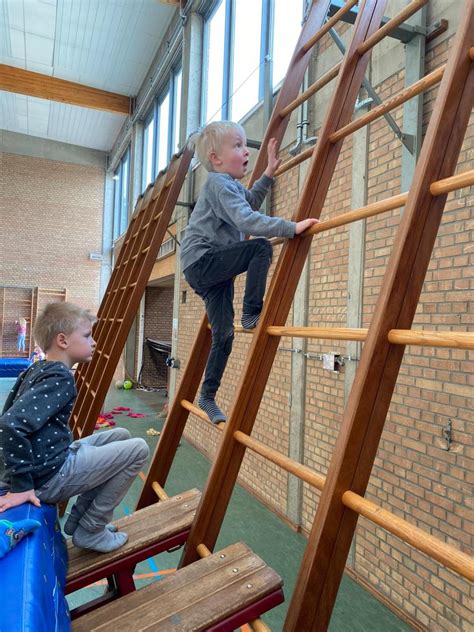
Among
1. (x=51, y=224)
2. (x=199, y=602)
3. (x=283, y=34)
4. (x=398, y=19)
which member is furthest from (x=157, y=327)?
(x=199, y=602)

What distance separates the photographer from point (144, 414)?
7.55 m

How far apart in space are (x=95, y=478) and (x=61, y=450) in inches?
6.4

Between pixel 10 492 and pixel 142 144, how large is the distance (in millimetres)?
10260

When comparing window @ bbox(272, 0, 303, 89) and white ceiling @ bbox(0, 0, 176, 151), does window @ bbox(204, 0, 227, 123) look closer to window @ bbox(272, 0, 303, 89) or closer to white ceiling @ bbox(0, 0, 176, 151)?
window @ bbox(272, 0, 303, 89)

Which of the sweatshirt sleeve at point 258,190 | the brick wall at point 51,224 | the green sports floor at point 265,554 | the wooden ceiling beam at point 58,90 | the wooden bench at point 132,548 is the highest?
the wooden ceiling beam at point 58,90

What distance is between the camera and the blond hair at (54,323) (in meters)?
1.58

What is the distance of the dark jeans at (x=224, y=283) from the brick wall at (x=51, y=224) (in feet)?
40.7

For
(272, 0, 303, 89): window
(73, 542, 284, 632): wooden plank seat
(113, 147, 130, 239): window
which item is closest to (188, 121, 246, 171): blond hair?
(73, 542, 284, 632): wooden plank seat

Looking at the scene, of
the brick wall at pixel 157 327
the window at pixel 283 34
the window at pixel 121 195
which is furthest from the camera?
the window at pixel 121 195

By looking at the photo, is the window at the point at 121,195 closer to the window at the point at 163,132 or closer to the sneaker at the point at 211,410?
the window at the point at 163,132

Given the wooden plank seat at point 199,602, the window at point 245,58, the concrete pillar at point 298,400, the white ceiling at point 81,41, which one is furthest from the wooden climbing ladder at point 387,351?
the white ceiling at point 81,41

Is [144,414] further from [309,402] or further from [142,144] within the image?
[142,144]

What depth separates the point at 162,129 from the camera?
9.03 metres

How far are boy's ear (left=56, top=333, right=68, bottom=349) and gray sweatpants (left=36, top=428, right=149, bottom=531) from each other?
36 cm
